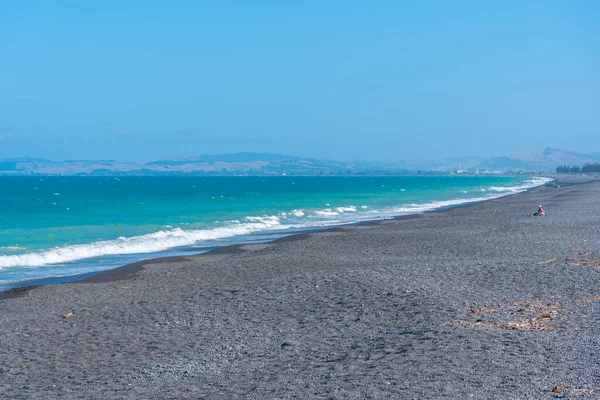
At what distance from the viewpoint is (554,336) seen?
367 inches

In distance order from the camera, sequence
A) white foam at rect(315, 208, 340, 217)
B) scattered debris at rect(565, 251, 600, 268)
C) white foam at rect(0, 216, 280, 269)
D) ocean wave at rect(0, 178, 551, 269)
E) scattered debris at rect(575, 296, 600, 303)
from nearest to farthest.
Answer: scattered debris at rect(575, 296, 600, 303) → scattered debris at rect(565, 251, 600, 268) → white foam at rect(0, 216, 280, 269) → ocean wave at rect(0, 178, 551, 269) → white foam at rect(315, 208, 340, 217)

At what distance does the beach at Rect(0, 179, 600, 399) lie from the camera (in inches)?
308

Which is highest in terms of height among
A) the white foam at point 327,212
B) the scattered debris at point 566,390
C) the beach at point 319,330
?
the beach at point 319,330

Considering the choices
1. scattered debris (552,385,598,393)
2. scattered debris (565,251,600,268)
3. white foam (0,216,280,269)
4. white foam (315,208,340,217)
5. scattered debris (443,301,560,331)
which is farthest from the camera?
white foam (315,208,340,217)

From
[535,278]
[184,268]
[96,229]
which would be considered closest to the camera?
[535,278]

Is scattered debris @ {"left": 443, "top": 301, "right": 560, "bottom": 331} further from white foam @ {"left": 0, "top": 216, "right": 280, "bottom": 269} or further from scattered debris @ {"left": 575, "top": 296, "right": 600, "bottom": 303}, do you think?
white foam @ {"left": 0, "top": 216, "right": 280, "bottom": 269}

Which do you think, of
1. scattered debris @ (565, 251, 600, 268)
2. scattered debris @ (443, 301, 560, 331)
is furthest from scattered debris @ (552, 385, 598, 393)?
scattered debris @ (565, 251, 600, 268)

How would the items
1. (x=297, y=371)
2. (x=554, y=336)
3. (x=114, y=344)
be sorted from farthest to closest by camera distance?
(x=114, y=344) → (x=554, y=336) → (x=297, y=371)

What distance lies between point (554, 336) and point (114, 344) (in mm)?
6278

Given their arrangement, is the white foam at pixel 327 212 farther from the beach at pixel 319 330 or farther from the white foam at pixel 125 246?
the beach at pixel 319 330

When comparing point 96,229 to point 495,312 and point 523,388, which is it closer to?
point 495,312

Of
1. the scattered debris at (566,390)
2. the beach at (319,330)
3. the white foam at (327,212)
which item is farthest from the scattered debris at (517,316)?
the white foam at (327,212)

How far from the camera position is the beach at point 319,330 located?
7828mm

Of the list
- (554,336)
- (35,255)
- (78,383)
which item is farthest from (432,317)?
(35,255)
